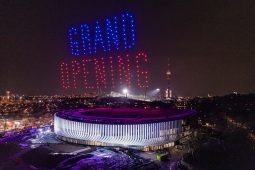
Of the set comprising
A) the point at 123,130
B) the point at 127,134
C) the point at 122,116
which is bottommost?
the point at 127,134

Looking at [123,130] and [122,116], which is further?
[122,116]

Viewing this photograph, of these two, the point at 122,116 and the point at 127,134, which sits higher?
the point at 122,116

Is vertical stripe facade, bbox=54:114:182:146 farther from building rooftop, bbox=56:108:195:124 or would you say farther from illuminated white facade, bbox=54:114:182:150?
building rooftop, bbox=56:108:195:124

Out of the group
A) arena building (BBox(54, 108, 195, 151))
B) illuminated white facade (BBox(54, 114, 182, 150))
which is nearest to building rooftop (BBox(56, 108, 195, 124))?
arena building (BBox(54, 108, 195, 151))

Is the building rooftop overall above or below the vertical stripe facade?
above

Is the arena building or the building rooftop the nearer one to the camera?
the arena building

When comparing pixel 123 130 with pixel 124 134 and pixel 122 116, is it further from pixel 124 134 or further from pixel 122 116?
pixel 122 116

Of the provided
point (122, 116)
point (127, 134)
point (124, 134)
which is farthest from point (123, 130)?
point (122, 116)
